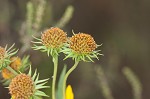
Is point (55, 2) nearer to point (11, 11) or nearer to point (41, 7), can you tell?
point (11, 11)

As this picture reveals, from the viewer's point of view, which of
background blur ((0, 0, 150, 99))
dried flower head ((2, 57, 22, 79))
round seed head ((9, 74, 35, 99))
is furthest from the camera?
background blur ((0, 0, 150, 99))

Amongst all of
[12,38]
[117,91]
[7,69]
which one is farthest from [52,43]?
[117,91]

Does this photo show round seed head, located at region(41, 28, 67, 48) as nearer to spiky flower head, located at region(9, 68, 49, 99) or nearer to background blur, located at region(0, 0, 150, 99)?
spiky flower head, located at region(9, 68, 49, 99)

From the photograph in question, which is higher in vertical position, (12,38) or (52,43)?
(12,38)

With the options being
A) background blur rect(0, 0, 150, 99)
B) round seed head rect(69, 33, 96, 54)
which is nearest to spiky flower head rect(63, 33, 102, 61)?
round seed head rect(69, 33, 96, 54)

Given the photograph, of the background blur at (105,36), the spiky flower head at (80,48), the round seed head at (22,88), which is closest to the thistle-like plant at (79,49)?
the spiky flower head at (80,48)

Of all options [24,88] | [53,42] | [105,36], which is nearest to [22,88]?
[24,88]

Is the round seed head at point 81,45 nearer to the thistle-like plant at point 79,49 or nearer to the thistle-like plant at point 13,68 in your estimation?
the thistle-like plant at point 79,49
